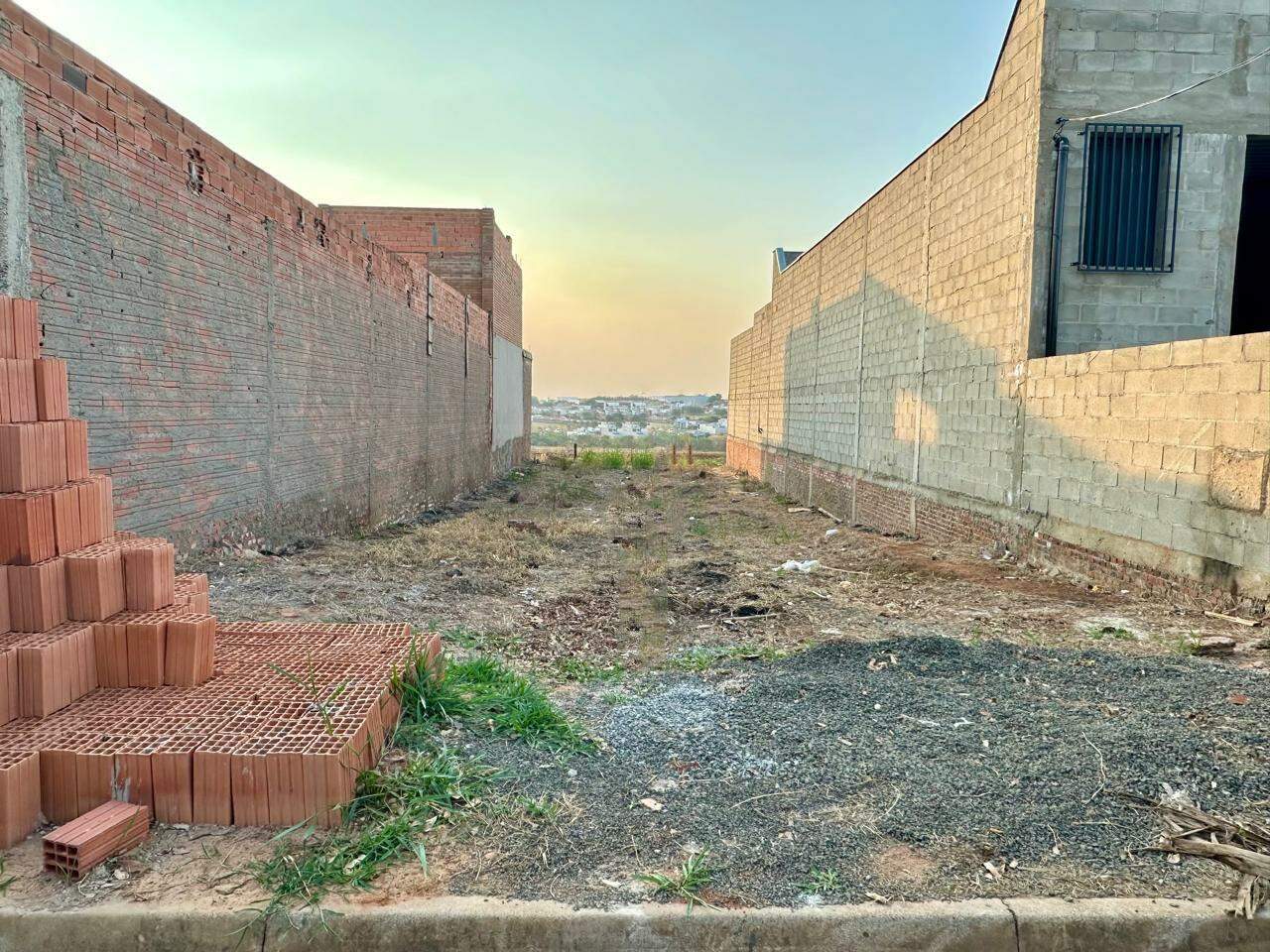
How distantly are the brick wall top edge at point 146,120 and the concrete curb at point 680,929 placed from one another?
526 centimetres

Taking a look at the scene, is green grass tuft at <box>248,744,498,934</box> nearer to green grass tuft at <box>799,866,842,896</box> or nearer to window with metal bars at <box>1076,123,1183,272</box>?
green grass tuft at <box>799,866,842,896</box>

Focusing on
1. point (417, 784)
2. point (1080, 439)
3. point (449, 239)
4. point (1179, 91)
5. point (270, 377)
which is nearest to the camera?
point (417, 784)

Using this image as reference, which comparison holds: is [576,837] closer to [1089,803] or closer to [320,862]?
[320,862]

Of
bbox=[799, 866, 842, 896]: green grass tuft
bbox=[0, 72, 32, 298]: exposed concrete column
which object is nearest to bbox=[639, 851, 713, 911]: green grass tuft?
bbox=[799, 866, 842, 896]: green grass tuft

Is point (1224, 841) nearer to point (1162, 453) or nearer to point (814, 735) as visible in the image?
point (814, 735)

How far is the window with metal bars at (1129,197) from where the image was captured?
7.55m

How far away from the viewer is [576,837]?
272 cm

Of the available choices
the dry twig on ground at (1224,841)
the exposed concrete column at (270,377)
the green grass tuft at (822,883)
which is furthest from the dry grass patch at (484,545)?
the dry twig on ground at (1224,841)

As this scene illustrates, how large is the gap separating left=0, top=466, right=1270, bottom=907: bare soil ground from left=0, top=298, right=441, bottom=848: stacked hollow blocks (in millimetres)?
209

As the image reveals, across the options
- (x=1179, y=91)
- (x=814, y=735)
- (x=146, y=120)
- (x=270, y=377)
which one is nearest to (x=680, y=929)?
(x=814, y=735)

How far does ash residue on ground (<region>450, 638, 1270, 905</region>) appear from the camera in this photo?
2.52 metres

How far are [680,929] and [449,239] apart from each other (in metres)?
20.3

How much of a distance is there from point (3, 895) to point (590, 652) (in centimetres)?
369

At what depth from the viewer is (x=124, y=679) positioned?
3230 mm
